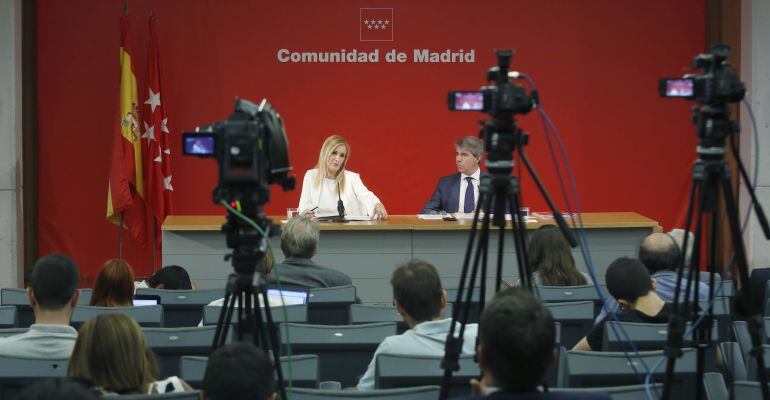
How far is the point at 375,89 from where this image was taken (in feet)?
30.8

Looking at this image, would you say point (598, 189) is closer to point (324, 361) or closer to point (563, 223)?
point (324, 361)

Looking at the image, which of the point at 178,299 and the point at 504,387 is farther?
the point at 178,299

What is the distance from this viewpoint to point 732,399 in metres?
3.05

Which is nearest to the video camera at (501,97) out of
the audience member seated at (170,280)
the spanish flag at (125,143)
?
the audience member seated at (170,280)

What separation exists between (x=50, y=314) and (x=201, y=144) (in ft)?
3.93

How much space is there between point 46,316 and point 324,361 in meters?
1.12

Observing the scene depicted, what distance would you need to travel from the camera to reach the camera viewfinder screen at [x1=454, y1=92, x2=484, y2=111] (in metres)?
3.05

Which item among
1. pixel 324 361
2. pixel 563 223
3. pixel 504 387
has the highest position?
pixel 563 223

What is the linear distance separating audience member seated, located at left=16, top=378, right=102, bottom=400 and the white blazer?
5.77 meters

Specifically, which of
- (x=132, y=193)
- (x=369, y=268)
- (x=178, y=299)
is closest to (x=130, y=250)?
(x=132, y=193)

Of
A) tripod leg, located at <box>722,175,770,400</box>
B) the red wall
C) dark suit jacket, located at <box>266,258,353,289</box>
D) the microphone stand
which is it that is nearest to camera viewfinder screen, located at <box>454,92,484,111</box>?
tripod leg, located at <box>722,175,770,400</box>

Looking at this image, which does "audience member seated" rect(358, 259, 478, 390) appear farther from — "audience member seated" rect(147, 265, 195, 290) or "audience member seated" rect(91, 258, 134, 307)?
"audience member seated" rect(147, 265, 195, 290)

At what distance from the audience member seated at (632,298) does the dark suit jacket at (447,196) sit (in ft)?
12.9

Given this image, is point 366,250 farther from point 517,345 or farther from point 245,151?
point 517,345
